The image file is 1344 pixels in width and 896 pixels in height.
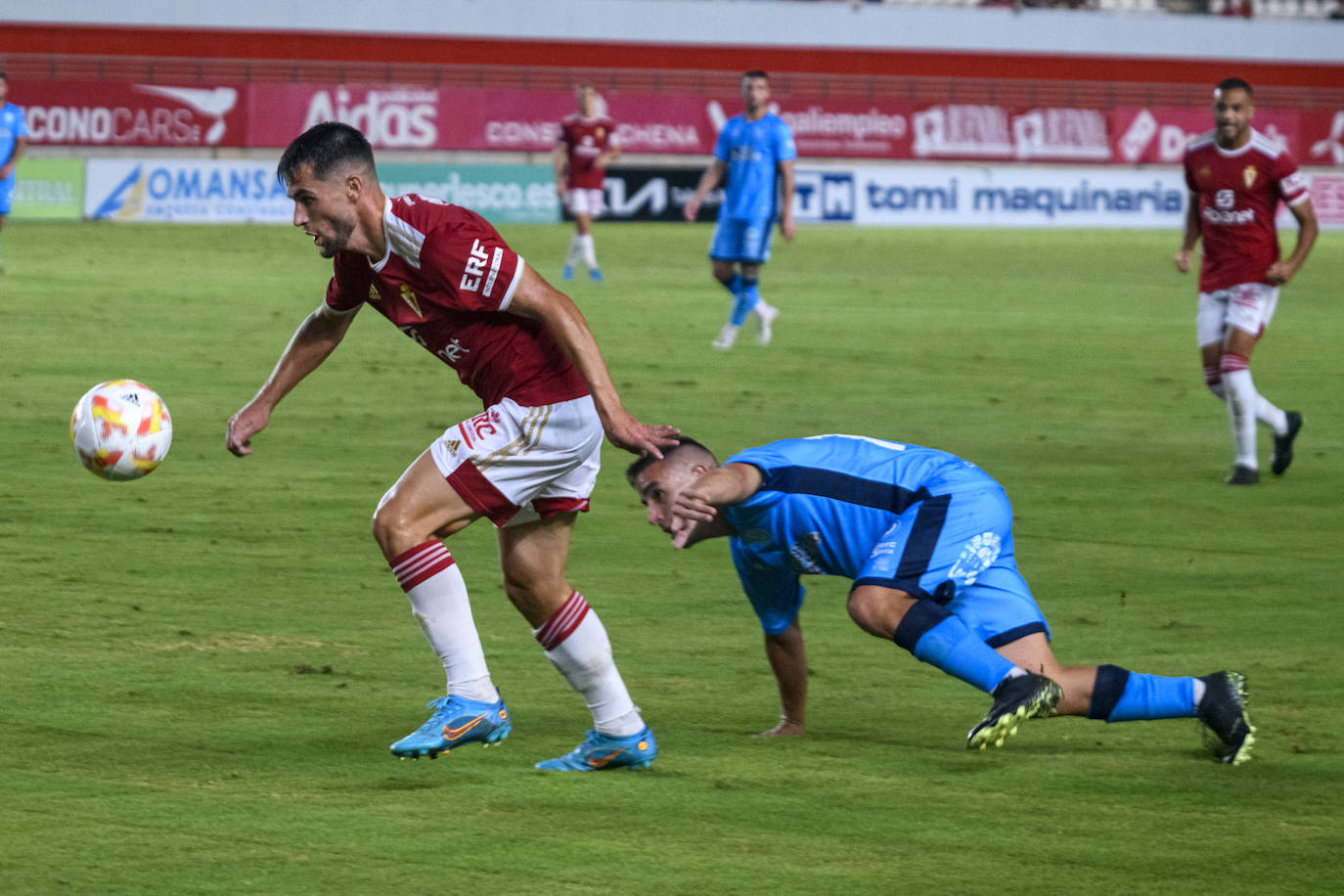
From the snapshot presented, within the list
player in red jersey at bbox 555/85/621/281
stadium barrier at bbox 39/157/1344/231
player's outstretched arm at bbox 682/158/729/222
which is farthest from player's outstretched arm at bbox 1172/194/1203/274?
stadium barrier at bbox 39/157/1344/231

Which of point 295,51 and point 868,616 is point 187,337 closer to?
point 868,616

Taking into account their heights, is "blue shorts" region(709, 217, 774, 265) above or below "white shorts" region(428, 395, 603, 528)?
below

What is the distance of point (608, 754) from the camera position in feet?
17.6

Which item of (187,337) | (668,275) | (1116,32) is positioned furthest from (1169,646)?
(1116,32)

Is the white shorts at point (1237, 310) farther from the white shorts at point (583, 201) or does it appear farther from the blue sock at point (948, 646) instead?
the white shorts at point (583, 201)

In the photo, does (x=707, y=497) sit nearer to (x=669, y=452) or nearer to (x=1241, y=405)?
(x=669, y=452)

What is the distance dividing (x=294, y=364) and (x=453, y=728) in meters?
1.35

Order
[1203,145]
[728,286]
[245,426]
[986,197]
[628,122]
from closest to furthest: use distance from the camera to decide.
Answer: [245,426]
[1203,145]
[728,286]
[986,197]
[628,122]

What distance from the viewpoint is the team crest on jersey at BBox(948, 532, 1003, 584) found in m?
5.19

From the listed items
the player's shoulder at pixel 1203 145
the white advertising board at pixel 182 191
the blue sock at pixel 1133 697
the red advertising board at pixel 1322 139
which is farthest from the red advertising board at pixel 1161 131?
the blue sock at pixel 1133 697

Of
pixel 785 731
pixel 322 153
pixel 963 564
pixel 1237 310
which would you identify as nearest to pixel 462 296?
pixel 322 153

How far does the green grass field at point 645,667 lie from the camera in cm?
463

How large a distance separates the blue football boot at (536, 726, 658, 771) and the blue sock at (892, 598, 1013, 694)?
0.84 metres

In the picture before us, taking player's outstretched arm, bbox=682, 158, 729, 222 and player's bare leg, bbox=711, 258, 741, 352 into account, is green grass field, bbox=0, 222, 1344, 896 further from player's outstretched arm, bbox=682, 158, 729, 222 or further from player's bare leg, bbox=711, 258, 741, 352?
player's outstretched arm, bbox=682, 158, 729, 222
